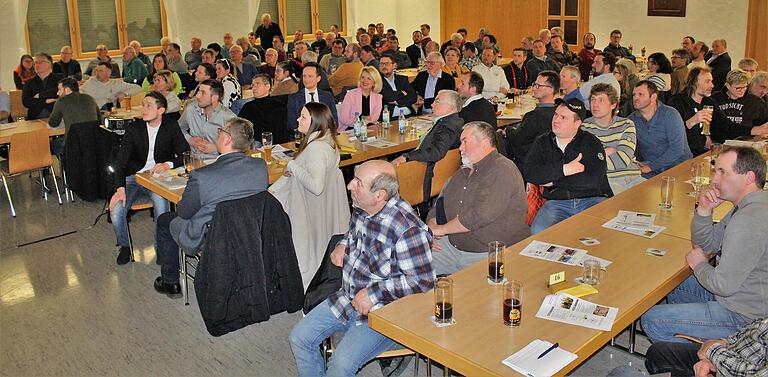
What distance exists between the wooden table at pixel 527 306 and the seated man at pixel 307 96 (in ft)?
12.9

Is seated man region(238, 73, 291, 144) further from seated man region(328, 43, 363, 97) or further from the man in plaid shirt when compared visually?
the man in plaid shirt

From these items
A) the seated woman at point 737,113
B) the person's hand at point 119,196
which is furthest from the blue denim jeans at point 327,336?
the seated woman at point 737,113

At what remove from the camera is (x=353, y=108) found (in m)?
7.66

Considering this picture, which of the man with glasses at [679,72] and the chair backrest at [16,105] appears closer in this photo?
the man with glasses at [679,72]

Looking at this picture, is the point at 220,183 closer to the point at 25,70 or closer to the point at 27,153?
the point at 27,153

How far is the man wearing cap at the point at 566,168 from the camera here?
194 inches

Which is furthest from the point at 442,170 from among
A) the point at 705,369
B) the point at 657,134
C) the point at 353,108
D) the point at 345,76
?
the point at 345,76

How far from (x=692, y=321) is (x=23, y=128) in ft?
22.5

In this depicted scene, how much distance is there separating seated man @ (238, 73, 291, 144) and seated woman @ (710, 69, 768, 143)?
4.06 m

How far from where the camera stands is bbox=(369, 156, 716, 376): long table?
285 cm

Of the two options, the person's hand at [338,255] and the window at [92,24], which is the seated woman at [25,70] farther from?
the person's hand at [338,255]

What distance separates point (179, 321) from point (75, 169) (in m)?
2.81

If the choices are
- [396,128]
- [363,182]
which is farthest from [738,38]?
[363,182]

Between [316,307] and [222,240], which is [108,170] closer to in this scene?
[222,240]
